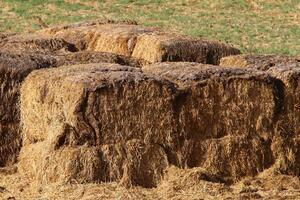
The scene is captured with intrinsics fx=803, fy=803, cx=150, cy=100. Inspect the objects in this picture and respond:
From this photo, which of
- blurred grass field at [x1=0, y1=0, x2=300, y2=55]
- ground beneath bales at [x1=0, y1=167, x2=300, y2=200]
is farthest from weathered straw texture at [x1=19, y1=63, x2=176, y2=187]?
blurred grass field at [x1=0, y1=0, x2=300, y2=55]

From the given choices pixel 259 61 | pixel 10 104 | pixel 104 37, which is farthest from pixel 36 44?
pixel 259 61

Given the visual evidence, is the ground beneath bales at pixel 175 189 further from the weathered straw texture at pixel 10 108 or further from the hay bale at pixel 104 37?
the hay bale at pixel 104 37

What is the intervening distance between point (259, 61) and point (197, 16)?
21840 millimetres

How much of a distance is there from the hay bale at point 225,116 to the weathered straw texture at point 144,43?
11.8 ft

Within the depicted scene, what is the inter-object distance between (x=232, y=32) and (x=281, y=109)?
61.4 feet

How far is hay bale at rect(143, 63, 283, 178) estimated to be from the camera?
10.4 m

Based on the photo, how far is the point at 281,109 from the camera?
11086mm

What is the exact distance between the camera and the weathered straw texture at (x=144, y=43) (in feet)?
47.9

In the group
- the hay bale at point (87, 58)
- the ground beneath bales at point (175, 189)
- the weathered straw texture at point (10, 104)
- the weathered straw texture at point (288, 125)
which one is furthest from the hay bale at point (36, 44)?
the weathered straw texture at point (288, 125)

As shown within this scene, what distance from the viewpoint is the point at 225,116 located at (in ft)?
34.9

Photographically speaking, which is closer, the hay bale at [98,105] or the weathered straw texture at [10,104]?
the hay bale at [98,105]

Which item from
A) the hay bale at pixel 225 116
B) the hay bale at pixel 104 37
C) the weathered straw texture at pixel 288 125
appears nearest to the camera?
the hay bale at pixel 225 116

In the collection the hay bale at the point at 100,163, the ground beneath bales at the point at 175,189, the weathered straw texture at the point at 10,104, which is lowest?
the ground beneath bales at the point at 175,189

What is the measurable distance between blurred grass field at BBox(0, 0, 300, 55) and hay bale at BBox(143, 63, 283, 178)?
50.7 feet
